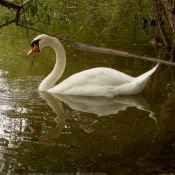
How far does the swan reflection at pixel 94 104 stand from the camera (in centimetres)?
698

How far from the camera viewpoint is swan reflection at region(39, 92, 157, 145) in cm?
698

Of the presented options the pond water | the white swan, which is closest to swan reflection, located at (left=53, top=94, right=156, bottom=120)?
the pond water

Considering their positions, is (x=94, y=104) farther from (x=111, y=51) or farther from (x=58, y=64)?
(x=111, y=51)

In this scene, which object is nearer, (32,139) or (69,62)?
(32,139)

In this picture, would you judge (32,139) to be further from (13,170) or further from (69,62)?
(69,62)

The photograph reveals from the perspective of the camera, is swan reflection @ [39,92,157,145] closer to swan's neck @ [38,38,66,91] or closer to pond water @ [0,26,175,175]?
pond water @ [0,26,175,175]

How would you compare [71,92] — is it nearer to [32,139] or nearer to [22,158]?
[32,139]

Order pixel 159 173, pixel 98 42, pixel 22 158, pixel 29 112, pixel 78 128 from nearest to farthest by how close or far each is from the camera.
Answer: pixel 159 173
pixel 22 158
pixel 78 128
pixel 29 112
pixel 98 42

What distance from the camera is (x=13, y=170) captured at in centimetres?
469

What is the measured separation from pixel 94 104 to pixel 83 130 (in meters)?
1.53

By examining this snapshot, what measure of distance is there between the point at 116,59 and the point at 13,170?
723 cm

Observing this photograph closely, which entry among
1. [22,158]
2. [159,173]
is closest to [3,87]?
[22,158]

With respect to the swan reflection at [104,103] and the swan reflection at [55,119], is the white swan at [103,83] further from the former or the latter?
the swan reflection at [55,119]

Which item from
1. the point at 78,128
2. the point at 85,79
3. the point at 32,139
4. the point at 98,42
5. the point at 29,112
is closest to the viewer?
the point at 32,139
